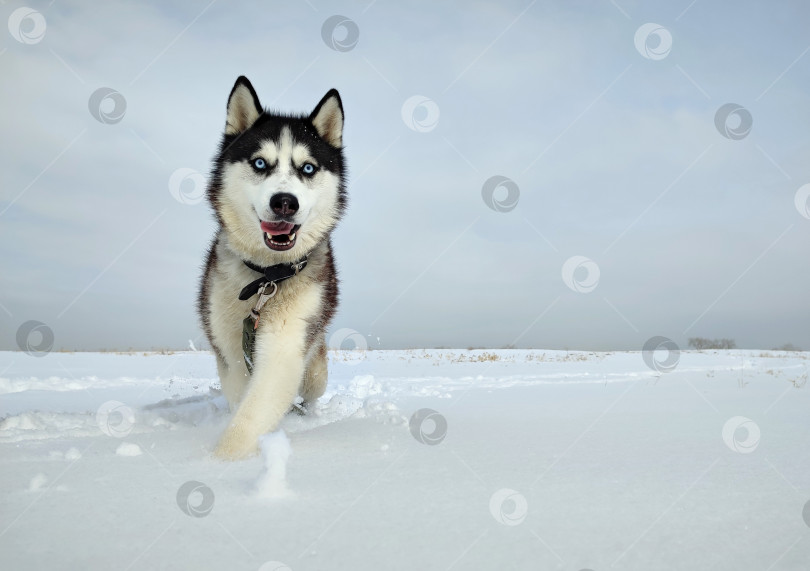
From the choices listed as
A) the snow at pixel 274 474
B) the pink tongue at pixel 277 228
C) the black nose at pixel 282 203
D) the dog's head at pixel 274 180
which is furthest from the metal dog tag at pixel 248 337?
the snow at pixel 274 474

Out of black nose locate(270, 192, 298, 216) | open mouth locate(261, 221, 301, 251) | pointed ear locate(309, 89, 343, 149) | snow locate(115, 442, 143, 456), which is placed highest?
pointed ear locate(309, 89, 343, 149)

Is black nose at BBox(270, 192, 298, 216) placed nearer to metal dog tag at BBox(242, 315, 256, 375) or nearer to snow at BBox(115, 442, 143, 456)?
metal dog tag at BBox(242, 315, 256, 375)

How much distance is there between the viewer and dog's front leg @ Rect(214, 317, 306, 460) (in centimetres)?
280

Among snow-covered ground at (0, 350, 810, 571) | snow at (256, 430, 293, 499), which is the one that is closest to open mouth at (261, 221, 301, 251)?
snow-covered ground at (0, 350, 810, 571)

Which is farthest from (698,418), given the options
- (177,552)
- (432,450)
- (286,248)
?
(177,552)

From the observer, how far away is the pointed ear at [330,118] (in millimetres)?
4133

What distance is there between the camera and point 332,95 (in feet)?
13.5

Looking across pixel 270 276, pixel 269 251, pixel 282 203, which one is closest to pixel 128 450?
pixel 270 276

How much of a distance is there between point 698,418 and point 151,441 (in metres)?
3.66

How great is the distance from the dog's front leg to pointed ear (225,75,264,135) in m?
1.76

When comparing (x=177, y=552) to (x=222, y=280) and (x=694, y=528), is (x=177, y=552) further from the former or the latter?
(x=222, y=280)

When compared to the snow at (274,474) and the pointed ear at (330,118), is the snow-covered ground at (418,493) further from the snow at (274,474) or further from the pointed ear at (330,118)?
the pointed ear at (330,118)

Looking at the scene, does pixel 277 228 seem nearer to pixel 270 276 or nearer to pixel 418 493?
pixel 270 276

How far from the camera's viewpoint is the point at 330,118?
422cm
